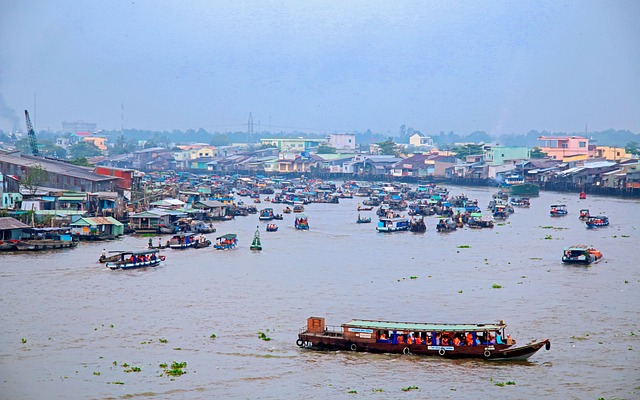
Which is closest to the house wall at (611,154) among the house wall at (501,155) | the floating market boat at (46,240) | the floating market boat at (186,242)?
the house wall at (501,155)

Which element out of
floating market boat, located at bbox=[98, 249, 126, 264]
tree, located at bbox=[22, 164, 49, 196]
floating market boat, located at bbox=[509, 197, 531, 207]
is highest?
tree, located at bbox=[22, 164, 49, 196]

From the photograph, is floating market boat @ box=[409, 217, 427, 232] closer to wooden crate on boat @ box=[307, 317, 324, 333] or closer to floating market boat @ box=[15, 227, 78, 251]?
floating market boat @ box=[15, 227, 78, 251]

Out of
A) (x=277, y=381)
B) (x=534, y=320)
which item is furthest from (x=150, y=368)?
(x=534, y=320)

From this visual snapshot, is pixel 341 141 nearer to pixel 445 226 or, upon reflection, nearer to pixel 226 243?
pixel 445 226

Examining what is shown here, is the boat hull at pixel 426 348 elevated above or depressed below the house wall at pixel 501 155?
below

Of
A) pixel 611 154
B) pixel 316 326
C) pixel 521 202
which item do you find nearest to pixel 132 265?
pixel 316 326

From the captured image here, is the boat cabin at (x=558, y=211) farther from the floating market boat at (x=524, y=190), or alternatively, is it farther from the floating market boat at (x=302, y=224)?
the floating market boat at (x=524, y=190)

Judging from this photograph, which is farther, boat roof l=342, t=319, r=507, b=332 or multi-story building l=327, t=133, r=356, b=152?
multi-story building l=327, t=133, r=356, b=152

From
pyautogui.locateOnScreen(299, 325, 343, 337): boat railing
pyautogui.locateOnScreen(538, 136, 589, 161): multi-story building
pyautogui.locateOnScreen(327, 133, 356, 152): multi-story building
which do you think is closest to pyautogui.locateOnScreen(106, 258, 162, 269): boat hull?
pyautogui.locateOnScreen(299, 325, 343, 337): boat railing
